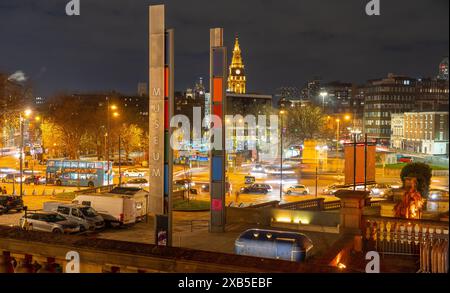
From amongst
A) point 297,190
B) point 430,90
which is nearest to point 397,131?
point 430,90

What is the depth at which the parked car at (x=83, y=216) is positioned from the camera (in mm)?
21688

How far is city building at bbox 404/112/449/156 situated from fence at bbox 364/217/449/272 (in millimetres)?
91354

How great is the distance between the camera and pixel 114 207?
2302 cm

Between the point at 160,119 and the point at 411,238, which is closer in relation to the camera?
the point at 160,119

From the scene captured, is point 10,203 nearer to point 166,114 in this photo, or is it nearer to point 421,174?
point 166,114

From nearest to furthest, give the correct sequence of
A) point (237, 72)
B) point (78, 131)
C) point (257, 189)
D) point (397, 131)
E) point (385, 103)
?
point (257, 189), point (78, 131), point (397, 131), point (385, 103), point (237, 72)

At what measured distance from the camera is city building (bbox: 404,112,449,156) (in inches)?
4124

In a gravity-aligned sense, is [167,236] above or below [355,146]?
below

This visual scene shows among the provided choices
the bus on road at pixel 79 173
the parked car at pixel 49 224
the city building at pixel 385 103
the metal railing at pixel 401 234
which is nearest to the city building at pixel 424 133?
the city building at pixel 385 103

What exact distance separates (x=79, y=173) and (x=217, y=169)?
1136 inches
